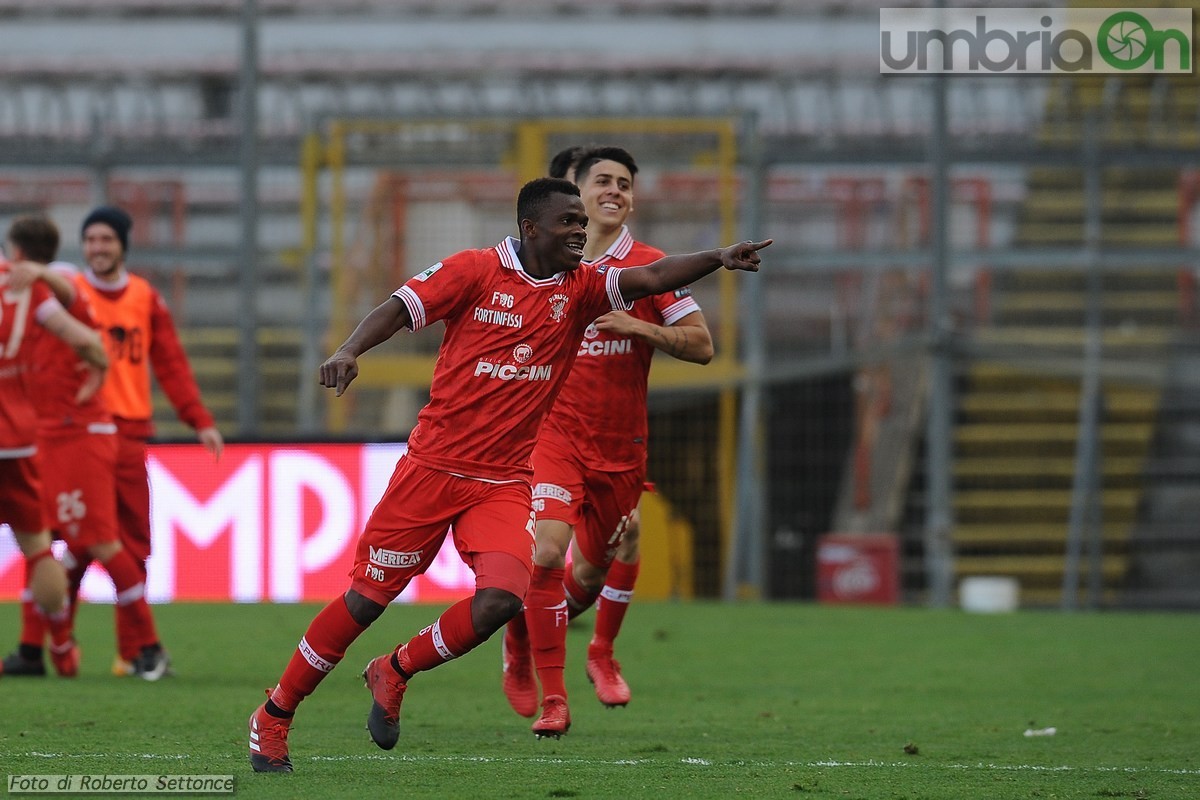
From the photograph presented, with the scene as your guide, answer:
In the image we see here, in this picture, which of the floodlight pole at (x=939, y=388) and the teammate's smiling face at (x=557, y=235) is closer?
the teammate's smiling face at (x=557, y=235)

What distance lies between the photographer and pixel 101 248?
9.46 metres

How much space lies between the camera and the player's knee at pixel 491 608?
19.9 ft

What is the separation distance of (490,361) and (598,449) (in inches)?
58.0

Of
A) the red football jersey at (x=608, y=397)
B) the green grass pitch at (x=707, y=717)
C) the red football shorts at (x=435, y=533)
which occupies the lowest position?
the green grass pitch at (x=707, y=717)

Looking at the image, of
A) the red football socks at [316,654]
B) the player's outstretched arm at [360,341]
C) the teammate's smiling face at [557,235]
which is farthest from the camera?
the teammate's smiling face at [557,235]

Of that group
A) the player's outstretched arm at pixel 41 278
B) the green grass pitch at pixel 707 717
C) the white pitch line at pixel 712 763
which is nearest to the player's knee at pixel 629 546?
the green grass pitch at pixel 707 717

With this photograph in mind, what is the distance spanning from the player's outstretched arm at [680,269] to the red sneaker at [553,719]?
5.08 feet

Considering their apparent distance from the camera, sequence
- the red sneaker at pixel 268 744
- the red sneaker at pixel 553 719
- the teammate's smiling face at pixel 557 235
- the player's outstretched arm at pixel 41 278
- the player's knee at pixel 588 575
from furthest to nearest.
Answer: the player's outstretched arm at pixel 41 278 < the player's knee at pixel 588 575 < the red sneaker at pixel 553 719 < the teammate's smiling face at pixel 557 235 < the red sneaker at pixel 268 744

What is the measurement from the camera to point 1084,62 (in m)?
17.0

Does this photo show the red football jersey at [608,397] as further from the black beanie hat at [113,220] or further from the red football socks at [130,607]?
the black beanie hat at [113,220]

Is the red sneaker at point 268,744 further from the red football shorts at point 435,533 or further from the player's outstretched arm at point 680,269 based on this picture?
the player's outstretched arm at point 680,269

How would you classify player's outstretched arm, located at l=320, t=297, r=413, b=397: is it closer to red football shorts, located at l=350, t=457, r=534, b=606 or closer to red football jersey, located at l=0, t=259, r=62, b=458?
red football shorts, located at l=350, t=457, r=534, b=606

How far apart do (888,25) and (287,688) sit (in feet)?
41.7

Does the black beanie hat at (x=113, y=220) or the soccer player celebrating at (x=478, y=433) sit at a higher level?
the black beanie hat at (x=113, y=220)
